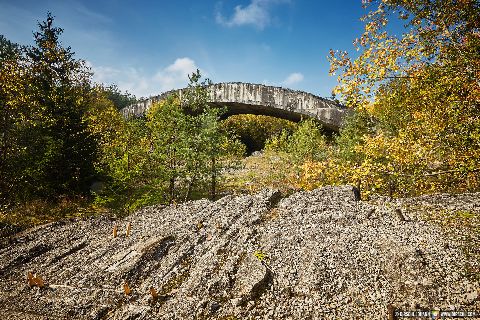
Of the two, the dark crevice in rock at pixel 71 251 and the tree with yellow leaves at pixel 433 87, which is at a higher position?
the tree with yellow leaves at pixel 433 87

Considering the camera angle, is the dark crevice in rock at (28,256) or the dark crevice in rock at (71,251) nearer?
the dark crevice in rock at (28,256)

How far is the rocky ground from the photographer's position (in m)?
8.25

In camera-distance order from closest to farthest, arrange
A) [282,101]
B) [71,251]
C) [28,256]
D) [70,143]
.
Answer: [28,256] < [71,251] < [70,143] < [282,101]

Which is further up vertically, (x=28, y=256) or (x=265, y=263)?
(x=265, y=263)

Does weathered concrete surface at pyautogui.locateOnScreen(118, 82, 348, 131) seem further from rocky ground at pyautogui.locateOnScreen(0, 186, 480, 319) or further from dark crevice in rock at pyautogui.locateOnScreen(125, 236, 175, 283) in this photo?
dark crevice in rock at pyautogui.locateOnScreen(125, 236, 175, 283)

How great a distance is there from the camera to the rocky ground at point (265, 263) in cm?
825

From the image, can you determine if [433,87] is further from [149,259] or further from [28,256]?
[28,256]

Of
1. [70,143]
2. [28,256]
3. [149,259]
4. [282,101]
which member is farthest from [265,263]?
[282,101]

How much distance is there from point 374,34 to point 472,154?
4.72 meters

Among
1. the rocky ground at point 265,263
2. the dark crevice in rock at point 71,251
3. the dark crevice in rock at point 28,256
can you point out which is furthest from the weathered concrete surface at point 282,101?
the dark crevice in rock at point 28,256

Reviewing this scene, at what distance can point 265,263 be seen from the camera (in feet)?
33.5

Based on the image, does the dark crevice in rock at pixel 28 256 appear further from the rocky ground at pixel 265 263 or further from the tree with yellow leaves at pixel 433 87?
the tree with yellow leaves at pixel 433 87

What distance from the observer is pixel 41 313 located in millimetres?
9164

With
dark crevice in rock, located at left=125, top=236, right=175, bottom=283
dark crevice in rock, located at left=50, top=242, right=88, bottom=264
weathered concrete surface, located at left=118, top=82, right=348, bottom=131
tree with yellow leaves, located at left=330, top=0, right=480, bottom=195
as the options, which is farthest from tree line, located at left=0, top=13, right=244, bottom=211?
weathered concrete surface, located at left=118, top=82, right=348, bottom=131
